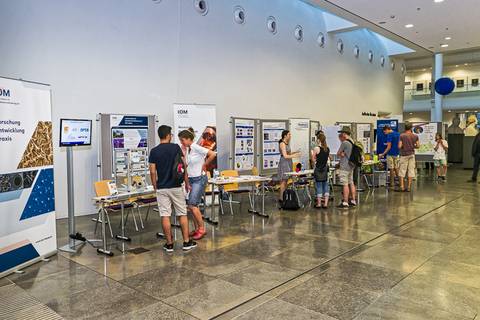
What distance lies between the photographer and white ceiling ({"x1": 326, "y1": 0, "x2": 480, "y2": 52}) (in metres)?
8.91

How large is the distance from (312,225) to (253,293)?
2.79 metres

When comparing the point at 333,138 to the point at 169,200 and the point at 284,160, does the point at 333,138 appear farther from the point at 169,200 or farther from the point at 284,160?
the point at 169,200

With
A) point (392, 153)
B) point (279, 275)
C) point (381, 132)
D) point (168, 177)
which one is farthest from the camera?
point (381, 132)

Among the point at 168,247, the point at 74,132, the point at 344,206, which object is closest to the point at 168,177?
the point at 168,247

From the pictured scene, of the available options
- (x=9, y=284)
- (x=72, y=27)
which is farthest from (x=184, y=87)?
(x=9, y=284)

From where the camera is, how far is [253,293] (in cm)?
342

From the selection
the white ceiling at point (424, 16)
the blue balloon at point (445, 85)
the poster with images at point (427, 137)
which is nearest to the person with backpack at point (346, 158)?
the white ceiling at point (424, 16)

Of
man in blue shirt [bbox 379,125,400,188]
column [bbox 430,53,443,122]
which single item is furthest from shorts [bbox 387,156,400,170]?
column [bbox 430,53,443,122]

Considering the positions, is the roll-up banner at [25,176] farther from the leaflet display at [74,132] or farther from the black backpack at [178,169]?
the black backpack at [178,169]

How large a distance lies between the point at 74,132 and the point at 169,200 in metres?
1.96

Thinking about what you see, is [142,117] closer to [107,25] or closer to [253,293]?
[107,25]

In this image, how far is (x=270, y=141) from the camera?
28.9 ft

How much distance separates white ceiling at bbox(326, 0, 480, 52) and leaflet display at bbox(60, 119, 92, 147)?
245 inches

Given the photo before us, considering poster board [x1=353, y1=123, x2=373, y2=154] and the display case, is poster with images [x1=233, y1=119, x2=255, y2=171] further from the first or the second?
poster board [x1=353, y1=123, x2=373, y2=154]
